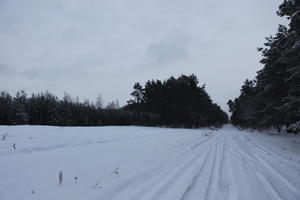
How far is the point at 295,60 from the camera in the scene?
18.8 meters

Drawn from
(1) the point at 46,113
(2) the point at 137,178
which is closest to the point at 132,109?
(1) the point at 46,113

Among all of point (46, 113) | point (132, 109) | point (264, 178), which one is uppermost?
point (132, 109)

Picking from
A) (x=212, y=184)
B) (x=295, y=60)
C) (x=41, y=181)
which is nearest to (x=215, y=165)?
(x=212, y=184)

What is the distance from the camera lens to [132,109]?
260 ft

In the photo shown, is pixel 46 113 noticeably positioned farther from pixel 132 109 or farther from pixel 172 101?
pixel 172 101

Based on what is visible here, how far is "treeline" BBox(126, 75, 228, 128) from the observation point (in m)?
69.4

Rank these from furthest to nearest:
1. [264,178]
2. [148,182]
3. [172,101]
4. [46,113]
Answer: [172,101]
[46,113]
[264,178]
[148,182]

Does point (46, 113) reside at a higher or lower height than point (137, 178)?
higher

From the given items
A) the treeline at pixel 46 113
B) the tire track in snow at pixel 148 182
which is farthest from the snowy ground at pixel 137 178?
the treeline at pixel 46 113

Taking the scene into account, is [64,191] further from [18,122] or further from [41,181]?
[18,122]

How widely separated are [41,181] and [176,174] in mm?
4152

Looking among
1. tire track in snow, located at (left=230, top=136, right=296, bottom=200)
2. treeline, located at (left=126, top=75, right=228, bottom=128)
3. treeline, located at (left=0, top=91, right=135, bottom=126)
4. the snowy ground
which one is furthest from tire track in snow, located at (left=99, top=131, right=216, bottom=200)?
treeline, located at (left=126, top=75, right=228, bottom=128)

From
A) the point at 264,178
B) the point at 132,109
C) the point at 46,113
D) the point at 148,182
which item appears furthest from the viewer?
the point at 132,109

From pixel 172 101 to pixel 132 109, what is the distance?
14.8 meters
